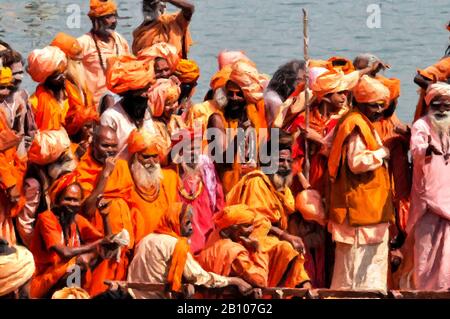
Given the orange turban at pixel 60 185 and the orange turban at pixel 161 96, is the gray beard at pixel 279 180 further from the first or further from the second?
the orange turban at pixel 60 185

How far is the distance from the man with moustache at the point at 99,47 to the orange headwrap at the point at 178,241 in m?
2.77

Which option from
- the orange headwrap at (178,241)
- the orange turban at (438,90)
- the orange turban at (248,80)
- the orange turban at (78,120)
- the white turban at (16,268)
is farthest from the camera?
the orange turban at (78,120)

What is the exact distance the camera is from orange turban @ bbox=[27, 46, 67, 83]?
71.2 feet

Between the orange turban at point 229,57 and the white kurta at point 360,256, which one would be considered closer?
the white kurta at point 360,256

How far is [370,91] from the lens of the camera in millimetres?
21172

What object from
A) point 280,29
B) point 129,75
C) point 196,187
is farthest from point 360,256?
point 280,29

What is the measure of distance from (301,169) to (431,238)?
37.9 inches

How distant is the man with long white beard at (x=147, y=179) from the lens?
21.0 metres

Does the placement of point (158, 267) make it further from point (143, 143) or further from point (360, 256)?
point (360, 256)

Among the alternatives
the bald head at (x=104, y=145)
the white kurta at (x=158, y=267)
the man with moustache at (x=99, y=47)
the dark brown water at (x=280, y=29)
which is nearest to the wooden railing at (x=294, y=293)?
the white kurta at (x=158, y=267)

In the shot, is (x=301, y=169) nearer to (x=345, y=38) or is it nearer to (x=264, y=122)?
(x=264, y=122)

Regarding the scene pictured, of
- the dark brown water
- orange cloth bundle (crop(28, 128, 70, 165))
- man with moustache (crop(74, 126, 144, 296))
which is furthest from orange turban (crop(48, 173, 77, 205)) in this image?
the dark brown water

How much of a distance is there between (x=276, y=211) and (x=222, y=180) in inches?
21.1

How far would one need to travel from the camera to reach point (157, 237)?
66.9 ft
